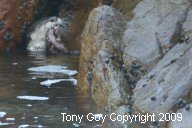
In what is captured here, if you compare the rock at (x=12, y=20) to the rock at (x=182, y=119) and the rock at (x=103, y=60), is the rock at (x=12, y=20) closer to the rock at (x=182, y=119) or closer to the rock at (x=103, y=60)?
the rock at (x=103, y=60)

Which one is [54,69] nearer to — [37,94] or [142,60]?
[37,94]

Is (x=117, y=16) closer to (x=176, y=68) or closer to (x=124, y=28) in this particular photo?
(x=124, y=28)

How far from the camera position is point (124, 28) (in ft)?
33.9

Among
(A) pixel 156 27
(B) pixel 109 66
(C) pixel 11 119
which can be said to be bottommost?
(C) pixel 11 119

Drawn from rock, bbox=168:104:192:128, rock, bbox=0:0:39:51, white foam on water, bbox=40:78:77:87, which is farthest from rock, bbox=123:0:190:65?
rock, bbox=0:0:39:51

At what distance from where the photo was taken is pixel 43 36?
50.4ft

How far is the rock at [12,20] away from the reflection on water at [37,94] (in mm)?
1715

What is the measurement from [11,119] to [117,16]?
130 inches

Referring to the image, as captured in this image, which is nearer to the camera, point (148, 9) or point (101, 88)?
point (101, 88)

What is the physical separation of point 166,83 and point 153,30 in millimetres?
1864

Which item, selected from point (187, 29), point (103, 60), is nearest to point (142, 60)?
point (103, 60)

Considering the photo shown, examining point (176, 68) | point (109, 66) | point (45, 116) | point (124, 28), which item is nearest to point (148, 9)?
point (124, 28)

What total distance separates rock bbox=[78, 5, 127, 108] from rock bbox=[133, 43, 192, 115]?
0.39 meters

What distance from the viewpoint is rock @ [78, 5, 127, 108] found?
8953mm
